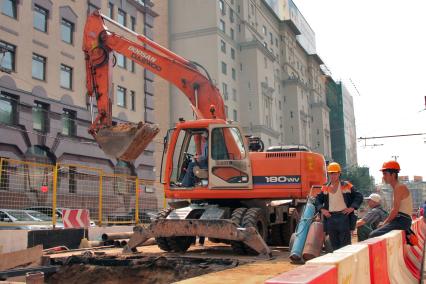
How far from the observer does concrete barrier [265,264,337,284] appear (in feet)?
9.48

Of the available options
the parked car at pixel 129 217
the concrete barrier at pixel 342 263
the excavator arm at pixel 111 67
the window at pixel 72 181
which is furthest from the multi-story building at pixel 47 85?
the concrete barrier at pixel 342 263

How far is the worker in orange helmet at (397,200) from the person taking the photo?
8.13m

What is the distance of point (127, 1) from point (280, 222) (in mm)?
29785

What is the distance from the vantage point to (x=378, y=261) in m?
5.75

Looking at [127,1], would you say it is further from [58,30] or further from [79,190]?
[79,190]

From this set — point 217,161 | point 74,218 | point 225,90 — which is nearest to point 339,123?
point 225,90

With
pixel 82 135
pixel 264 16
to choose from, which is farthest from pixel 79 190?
pixel 264 16

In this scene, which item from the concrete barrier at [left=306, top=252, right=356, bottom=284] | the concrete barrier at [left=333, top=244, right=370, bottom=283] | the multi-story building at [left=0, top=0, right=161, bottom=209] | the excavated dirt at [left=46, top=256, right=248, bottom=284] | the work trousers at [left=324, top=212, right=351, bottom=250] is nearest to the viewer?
the concrete barrier at [left=306, top=252, right=356, bottom=284]

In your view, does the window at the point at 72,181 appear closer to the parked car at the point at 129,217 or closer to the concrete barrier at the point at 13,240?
the parked car at the point at 129,217

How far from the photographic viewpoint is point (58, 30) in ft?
99.3

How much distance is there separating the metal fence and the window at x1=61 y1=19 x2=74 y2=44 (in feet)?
55.1

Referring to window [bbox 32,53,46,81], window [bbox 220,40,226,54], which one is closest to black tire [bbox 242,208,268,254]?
window [bbox 32,53,46,81]

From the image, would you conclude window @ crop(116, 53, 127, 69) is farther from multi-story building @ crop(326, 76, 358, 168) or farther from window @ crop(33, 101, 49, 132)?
multi-story building @ crop(326, 76, 358, 168)

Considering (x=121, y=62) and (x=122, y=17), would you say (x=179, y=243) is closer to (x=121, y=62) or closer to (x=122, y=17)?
(x=121, y=62)
